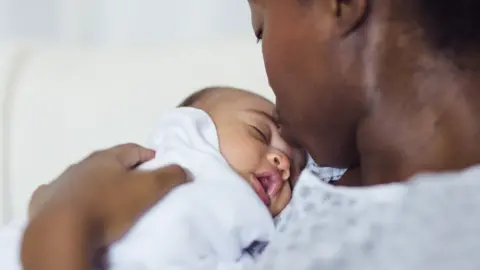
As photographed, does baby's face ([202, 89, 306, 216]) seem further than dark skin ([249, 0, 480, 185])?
Yes

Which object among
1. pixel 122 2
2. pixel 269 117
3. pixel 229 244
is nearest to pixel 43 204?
pixel 229 244

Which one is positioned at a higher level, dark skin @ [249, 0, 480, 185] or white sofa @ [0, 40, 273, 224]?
dark skin @ [249, 0, 480, 185]

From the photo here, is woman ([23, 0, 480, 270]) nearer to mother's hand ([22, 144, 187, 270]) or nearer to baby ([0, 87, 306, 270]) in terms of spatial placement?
mother's hand ([22, 144, 187, 270])

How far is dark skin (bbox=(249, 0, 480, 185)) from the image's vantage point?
75 centimetres

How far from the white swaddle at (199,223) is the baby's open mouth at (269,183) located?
0.06m

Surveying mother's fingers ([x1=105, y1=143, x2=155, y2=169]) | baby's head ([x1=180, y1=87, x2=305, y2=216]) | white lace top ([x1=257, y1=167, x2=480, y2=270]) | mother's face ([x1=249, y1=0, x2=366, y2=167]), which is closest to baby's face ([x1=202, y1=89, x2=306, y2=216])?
baby's head ([x1=180, y1=87, x2=305, y2=216])

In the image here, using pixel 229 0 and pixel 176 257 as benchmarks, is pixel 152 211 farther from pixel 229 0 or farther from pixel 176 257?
pixel 229 0

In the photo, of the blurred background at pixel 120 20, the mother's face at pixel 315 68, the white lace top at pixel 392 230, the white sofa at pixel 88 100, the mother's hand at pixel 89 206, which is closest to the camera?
the white lace top at pixel 392 230

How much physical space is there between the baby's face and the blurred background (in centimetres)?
47

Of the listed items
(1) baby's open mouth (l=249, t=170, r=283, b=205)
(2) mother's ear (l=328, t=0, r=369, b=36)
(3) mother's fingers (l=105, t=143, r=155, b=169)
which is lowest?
(1) baby's open mouth (l=249, t=170, r=283, b=205)

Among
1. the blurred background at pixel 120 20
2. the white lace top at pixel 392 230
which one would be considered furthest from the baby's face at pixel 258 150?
the blurred background at pixel 120 20

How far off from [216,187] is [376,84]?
342 mm

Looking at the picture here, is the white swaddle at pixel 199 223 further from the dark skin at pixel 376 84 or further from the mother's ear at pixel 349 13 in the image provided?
the mother's ear at pixel 349 13

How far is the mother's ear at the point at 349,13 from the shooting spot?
0.75 m
